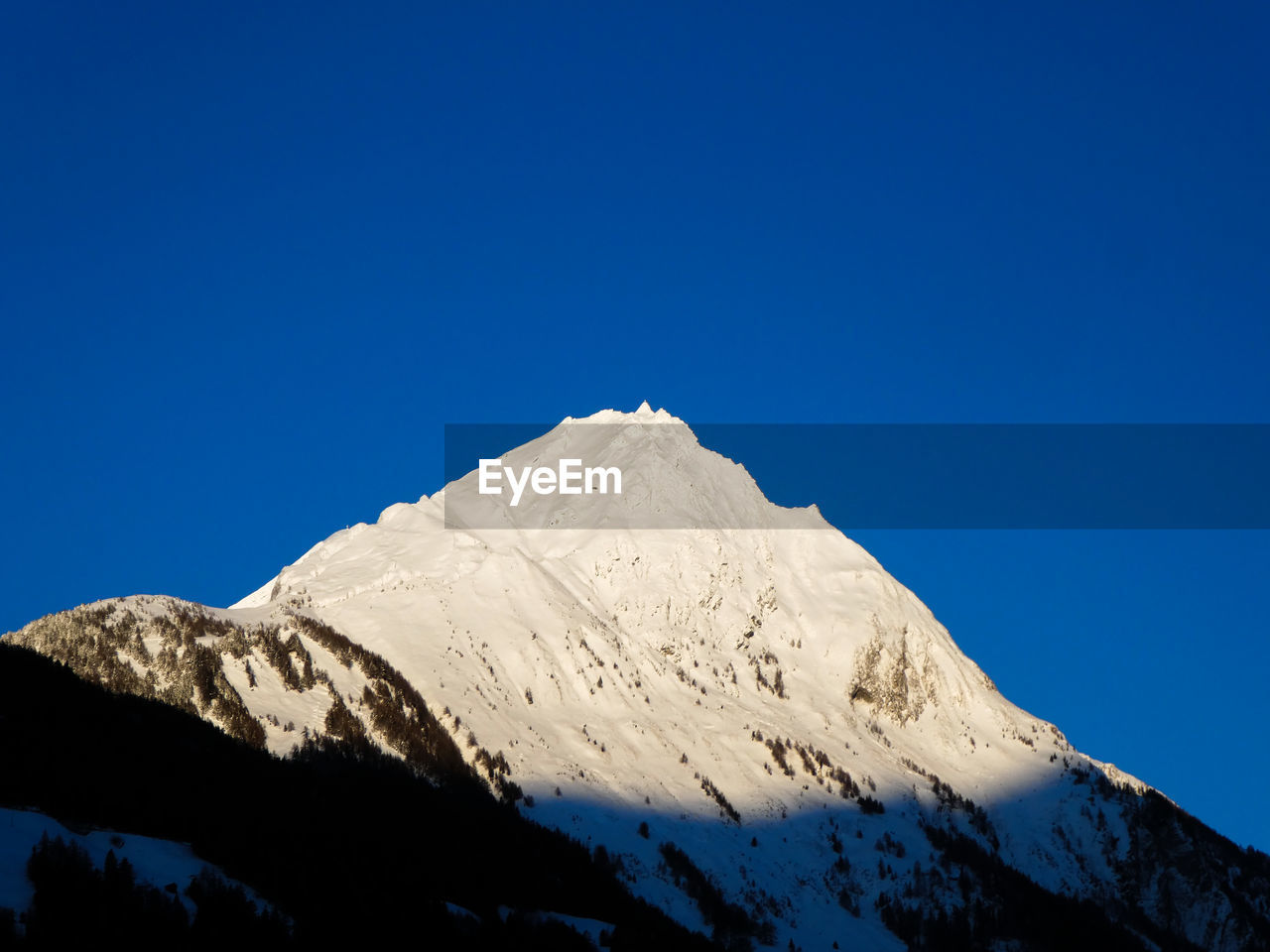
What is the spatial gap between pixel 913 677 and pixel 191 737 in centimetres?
8055

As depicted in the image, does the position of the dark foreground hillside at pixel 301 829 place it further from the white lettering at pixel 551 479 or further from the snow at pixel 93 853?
the white lettering at pixel 551 479

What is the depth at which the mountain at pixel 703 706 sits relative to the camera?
3223 inches

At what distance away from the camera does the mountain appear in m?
81.9

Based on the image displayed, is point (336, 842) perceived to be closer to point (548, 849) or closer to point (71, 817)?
point (71, 817)

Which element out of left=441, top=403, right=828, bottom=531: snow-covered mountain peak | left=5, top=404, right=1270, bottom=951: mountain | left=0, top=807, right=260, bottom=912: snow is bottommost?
left=0, top=807, right=260, bottom=912: snow

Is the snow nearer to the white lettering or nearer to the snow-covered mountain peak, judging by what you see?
the snow-covered mountain peak

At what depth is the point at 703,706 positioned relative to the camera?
355ft

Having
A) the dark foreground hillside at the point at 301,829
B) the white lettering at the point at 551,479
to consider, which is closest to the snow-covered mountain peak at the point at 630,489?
the white lettering at the point at 551,479

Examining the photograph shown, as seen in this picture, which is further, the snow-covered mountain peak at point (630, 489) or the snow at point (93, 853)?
the snow-covered mountain peak at point (630, 489)

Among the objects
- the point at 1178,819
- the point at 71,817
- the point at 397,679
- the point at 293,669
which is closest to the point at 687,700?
the point at 397,679

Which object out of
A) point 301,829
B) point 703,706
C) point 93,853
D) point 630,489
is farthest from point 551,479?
point 93,853

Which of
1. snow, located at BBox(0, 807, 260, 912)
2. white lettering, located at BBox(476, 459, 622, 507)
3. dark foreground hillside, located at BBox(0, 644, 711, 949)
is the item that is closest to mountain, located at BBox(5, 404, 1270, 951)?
white lettering, located at BBox(476, 459, 622, 507)

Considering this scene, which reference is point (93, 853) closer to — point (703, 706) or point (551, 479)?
point (703, 706)

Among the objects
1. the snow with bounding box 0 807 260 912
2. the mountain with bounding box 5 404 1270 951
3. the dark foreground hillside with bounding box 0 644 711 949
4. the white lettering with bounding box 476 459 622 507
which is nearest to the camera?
the snow with bounding box 0 807 260 912
